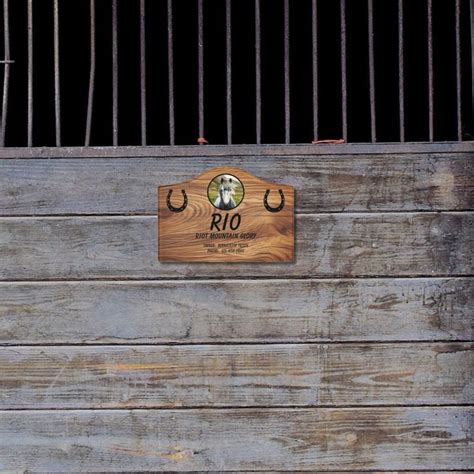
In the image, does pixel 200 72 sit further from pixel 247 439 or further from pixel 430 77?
pixel 247 439

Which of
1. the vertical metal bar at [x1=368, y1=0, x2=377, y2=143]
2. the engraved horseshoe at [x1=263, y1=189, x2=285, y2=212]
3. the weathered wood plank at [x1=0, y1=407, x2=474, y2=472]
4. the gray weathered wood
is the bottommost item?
the weathered wood plank at [x1=0, y1=407, x2=474, y2=472]

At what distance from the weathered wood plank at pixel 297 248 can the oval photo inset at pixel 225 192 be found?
0.65ft

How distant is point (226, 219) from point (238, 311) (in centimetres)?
→ 30

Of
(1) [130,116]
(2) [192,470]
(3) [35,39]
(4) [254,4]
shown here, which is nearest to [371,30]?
(4) [254,4]

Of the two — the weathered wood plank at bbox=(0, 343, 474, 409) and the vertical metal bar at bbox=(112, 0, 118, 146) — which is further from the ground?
the vertical metal bar at bbox=(112, 0, 118, 146)

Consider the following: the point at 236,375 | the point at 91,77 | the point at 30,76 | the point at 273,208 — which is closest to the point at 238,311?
the point at 236,375

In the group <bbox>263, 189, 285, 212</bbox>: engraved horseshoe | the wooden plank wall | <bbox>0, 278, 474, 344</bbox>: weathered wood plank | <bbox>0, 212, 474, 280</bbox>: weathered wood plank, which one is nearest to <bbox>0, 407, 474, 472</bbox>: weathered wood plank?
the wooden plank wall

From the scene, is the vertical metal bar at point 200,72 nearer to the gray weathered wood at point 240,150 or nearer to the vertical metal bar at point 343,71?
the gray weathered wood at point 240,150

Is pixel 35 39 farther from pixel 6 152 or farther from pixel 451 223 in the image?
pixel 451 223

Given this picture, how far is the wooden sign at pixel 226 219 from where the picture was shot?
2650 millimetres

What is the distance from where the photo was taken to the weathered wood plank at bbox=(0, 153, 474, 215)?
2658 millimetres

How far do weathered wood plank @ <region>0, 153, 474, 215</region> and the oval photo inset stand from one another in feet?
0.17

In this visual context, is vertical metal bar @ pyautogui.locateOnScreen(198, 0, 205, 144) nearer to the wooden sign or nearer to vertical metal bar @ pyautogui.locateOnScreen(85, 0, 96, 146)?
the wooden sign

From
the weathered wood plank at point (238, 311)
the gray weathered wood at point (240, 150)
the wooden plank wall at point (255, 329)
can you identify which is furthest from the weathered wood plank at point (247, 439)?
the gray weathered wood at point (240, 150)
